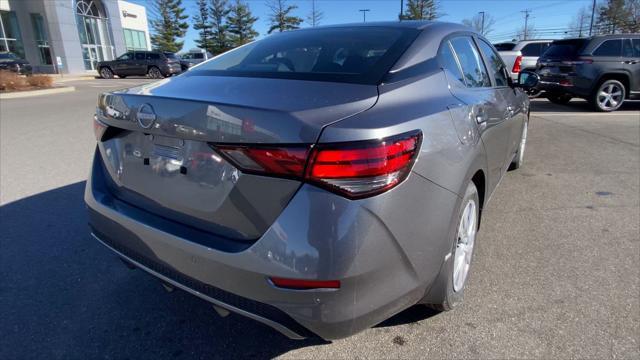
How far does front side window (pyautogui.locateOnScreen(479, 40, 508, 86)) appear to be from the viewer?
3445 mm

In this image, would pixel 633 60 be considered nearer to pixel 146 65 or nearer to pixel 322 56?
pixel 322 56

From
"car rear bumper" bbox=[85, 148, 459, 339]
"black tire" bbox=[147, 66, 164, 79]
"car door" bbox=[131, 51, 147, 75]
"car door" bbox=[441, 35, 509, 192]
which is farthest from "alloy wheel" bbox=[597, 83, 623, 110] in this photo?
"car door" bbox=[131, 51, 147, 75]

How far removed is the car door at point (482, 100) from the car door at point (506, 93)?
13 cm

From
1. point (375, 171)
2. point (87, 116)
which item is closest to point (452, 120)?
point (375, 171)

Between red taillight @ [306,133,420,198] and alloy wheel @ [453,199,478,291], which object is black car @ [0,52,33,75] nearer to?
alloy wheel @ [453,199,478,291]

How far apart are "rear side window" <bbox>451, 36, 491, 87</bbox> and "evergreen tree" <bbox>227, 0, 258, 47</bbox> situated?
56680mm

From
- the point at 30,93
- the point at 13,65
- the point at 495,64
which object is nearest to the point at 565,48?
the point at 495,64

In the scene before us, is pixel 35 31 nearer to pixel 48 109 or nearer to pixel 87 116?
pixel 48 109

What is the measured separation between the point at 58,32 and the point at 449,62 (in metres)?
39.3

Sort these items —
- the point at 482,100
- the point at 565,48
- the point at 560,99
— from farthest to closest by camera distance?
the point at 560,99, the point at 565,48, the point at 482,100

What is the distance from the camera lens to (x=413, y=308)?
7.98ft

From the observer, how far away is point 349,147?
59.0 inches

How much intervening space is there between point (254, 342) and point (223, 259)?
2.60 feet

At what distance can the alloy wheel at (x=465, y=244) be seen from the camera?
2334 millimetres
